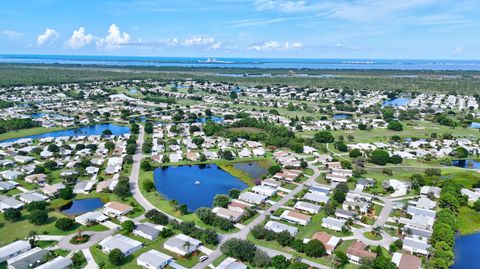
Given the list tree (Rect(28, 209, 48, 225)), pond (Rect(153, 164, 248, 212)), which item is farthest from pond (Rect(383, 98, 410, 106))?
tree (Rect(28, 209, 48, 225))

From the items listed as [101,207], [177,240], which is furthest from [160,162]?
[177,240]

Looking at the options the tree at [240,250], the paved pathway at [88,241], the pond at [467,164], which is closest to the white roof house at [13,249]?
the paved pathway at [88,241]

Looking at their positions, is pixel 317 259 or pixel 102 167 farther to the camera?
pixel 102 167

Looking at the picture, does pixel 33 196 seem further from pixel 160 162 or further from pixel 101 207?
pixel 160 162

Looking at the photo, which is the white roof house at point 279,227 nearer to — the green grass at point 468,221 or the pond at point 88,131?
the green grass at point 468,221

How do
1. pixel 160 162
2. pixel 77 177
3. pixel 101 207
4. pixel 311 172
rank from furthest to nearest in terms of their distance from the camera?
pixel 160 162, pixel 311 172, pixel 77 177, pixel 101 207

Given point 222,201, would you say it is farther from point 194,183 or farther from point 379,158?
point 379,158
